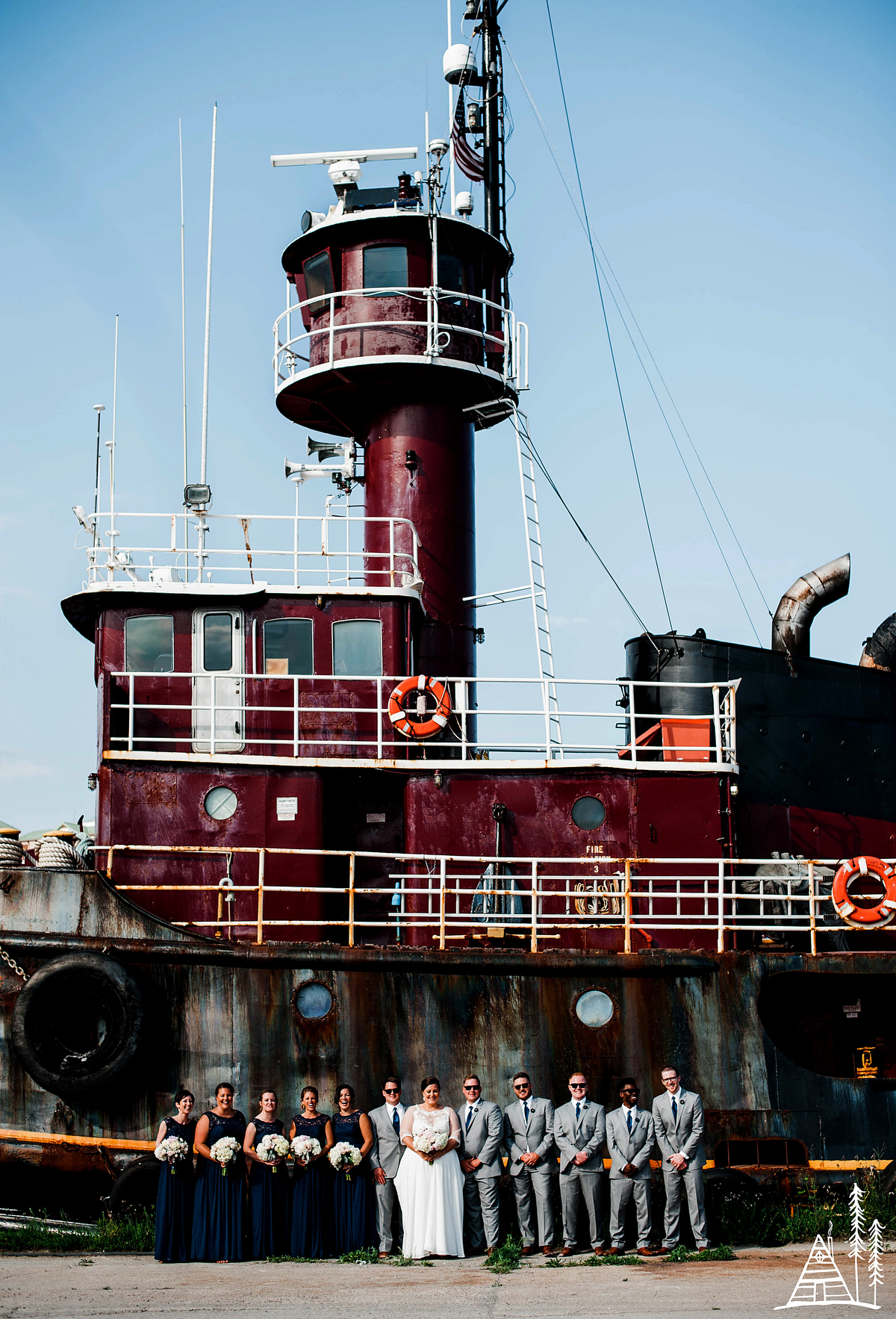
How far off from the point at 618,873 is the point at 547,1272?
16.2ft

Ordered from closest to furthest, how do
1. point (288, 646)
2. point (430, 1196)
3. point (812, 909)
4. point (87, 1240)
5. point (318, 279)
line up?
point (430, 1196), point (87, 1240), point (812, 909), point (288, 646), point (318, 279)

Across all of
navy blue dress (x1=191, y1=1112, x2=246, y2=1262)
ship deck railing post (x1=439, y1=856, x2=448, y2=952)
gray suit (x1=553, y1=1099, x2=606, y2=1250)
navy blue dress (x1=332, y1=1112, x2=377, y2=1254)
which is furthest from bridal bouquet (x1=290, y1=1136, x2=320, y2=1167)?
ship deck railing post (x1=439, y1=856, x2=448, y2=952)

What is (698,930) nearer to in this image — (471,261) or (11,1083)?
(11,1083)

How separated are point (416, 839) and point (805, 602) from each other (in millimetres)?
6188

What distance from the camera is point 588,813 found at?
15211 millimetres

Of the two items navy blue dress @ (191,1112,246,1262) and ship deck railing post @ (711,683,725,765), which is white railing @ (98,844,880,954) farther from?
navy blue dress @ (191,1112,246,1262)

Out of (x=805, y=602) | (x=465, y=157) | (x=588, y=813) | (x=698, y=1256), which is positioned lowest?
(x=698, y=1256)

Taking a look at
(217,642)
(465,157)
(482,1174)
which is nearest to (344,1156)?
(482,1174)

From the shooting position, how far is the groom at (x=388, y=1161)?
11633mm

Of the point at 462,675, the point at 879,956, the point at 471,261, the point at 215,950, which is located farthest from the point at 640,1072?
the point at 471,261

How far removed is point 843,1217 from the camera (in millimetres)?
12586

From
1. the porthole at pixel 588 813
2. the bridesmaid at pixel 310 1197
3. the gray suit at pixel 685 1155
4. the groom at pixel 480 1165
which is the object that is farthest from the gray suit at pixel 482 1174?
the porthole at pixel 588 813

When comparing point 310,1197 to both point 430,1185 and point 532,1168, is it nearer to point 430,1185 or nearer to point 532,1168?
point 430,1185

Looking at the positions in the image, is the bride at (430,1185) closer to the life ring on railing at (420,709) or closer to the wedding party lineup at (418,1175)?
the wedding party lineup at (418,1175)
